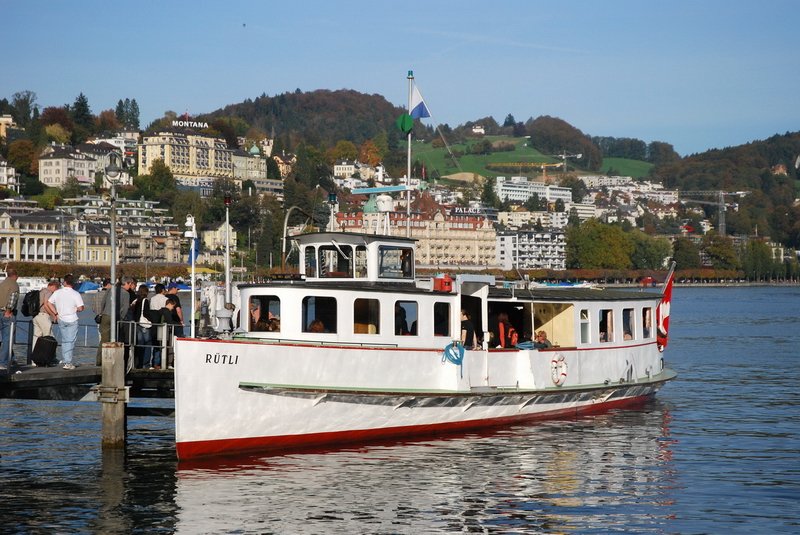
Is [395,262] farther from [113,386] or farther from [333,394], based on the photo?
[113,386]

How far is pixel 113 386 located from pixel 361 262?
6.01m

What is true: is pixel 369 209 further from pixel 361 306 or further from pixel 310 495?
pixel 310 495

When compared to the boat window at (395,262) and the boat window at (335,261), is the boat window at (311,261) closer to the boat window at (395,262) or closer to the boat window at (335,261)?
the boat window at (335,261)

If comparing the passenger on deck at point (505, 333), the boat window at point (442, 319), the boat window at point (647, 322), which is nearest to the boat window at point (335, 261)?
the boat window at point (442, 319)

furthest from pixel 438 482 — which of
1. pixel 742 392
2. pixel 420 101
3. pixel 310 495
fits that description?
pixel 742 392

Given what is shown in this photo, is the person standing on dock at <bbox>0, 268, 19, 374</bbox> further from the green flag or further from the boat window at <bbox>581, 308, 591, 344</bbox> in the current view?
the boat window at <bbox>581, 308, 591, 344</bbox>

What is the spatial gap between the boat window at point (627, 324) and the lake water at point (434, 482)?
216 centimetres

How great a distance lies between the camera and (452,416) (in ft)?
90.2

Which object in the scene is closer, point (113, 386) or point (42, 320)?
point (113, 386)

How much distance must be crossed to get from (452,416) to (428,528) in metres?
7.71

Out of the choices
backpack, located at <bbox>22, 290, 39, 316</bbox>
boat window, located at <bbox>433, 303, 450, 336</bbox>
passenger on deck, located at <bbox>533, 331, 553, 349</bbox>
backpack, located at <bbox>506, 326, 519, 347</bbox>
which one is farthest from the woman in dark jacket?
passenger on deck, located at <bbox>533, 331, 553, 349</bbox>

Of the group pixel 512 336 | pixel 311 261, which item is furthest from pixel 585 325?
pixel 311 261

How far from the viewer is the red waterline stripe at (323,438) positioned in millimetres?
23797

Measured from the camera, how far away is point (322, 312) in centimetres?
2562
